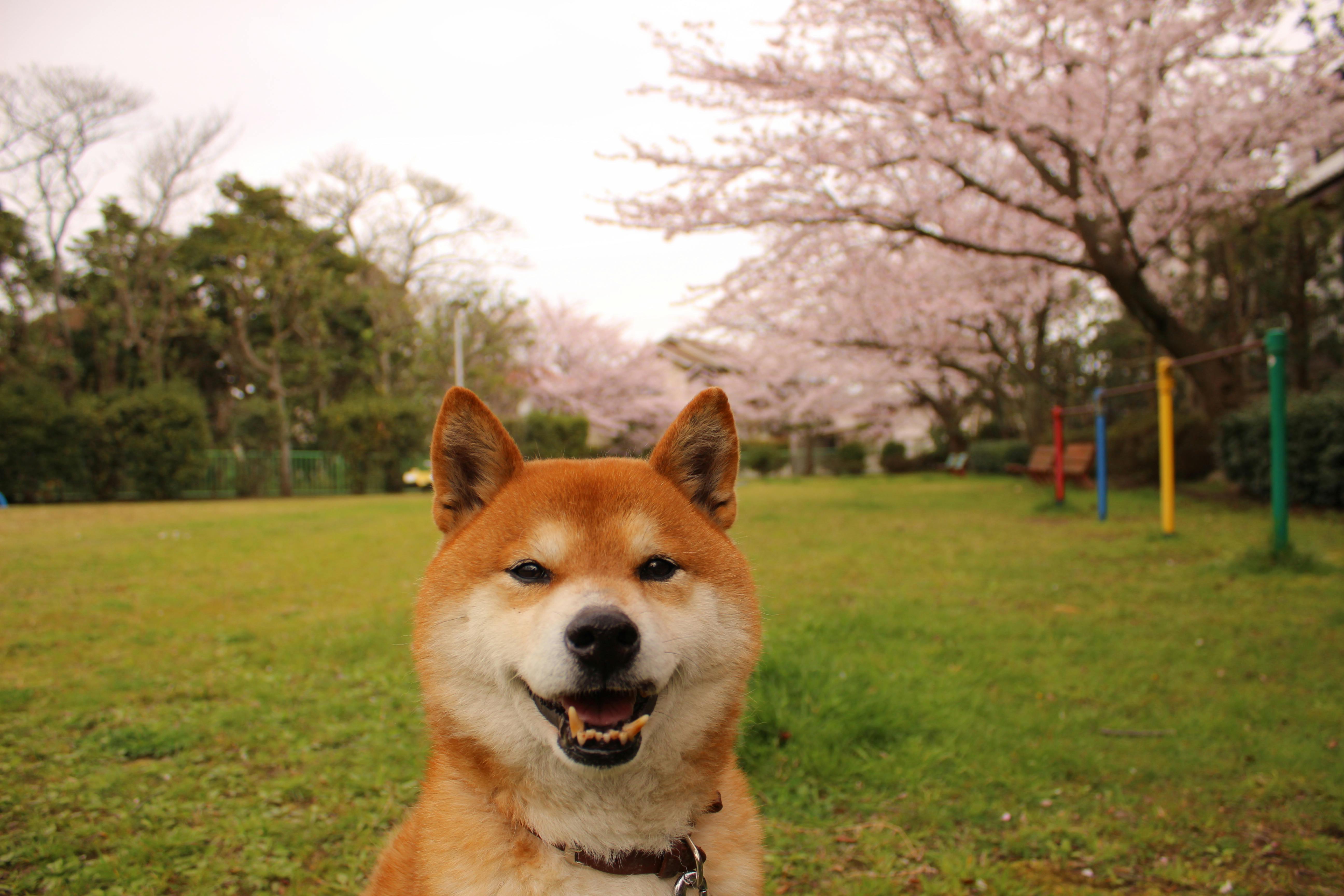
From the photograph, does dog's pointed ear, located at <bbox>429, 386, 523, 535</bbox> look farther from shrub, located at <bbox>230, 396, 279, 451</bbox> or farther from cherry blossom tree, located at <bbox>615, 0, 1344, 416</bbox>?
shrub, located at <bbox>230, 396, 279, 451</bbox>

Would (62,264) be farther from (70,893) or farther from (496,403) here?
(70,893)

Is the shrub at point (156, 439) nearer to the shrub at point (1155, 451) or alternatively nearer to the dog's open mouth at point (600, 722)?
the shrub at point (1155, 451)

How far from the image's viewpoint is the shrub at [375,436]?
2261 centimetres

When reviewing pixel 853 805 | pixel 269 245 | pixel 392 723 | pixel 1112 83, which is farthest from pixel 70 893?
pixel 269 245

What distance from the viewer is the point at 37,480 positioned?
17953 millimetres

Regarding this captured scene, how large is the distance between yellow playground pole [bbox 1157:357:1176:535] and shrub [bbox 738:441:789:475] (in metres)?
21.8

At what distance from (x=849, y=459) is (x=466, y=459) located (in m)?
31.9

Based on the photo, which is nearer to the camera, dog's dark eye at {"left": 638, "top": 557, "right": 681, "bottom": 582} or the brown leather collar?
the brown leather collar

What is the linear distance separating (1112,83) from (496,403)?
21.7 m

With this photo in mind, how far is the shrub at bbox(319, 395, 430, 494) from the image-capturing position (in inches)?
890

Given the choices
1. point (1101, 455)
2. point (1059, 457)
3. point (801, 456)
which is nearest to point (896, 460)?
point (801, 456)

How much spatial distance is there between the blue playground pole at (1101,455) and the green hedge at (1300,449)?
206 cm

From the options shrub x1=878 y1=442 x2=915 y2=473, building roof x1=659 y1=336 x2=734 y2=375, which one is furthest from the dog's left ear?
shrub x1=878 y1=442 x2=915 y2=473

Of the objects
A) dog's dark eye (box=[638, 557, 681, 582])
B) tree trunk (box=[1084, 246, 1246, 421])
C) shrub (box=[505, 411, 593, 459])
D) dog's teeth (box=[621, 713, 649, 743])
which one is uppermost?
tree trunk (box=[1084, 246, 1246, 421])
